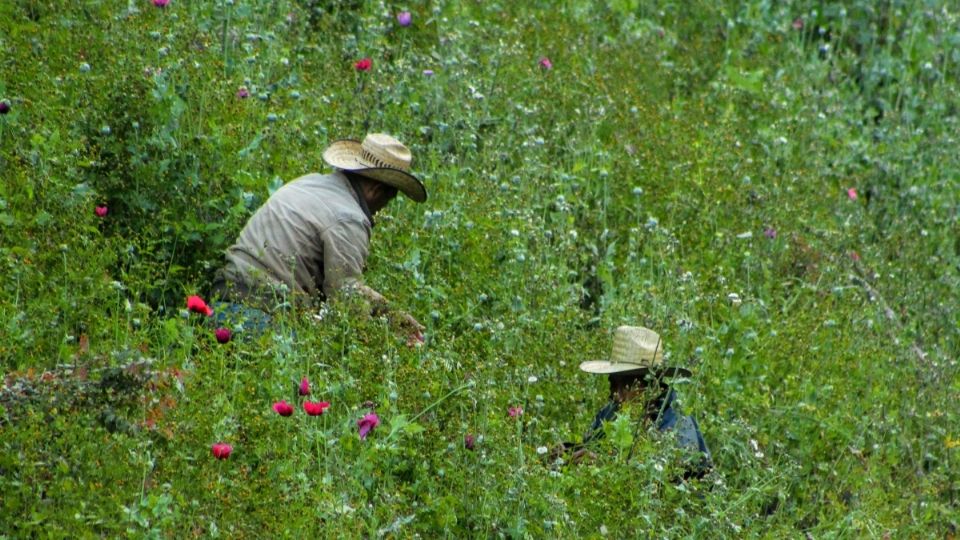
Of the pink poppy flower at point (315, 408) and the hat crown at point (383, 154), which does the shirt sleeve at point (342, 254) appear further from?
the pink poppy flower at point (315, 408)

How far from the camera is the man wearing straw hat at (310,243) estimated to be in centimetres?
642

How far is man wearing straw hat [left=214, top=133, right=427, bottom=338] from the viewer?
21.1 ft

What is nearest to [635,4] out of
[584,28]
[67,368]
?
[584,28]

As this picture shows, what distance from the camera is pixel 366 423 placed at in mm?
5359

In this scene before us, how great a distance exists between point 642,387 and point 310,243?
58.8 inches

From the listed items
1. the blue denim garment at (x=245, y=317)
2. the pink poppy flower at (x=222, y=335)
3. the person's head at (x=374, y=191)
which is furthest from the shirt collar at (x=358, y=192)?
the pink poppy flower at (x=222, y=335)

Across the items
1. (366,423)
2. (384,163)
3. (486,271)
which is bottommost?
(486,271)

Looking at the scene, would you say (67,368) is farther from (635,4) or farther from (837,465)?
(635,4)

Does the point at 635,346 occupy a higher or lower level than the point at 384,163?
lower

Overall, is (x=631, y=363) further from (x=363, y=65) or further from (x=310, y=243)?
(x=363, y=65)

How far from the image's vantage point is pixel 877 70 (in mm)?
11555

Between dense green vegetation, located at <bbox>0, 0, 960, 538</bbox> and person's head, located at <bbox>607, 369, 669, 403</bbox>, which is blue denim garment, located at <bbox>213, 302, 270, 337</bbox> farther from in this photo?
person's head, located at <bbox>607, 369, 669, 403</bbox>

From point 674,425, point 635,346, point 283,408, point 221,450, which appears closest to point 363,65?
point 635,346

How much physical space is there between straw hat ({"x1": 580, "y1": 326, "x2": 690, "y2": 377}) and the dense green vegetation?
A: 201mm
